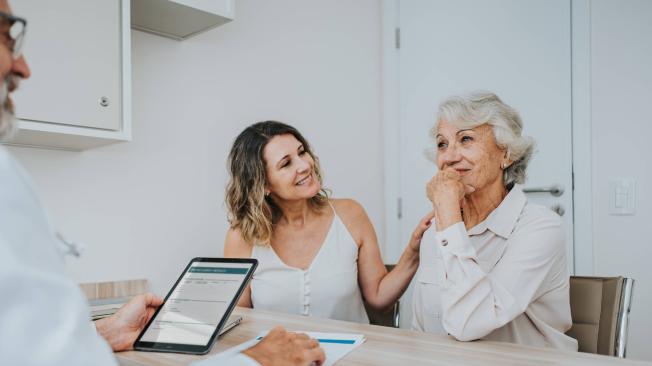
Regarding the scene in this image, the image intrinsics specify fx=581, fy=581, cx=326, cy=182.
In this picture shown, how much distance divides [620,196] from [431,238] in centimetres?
113

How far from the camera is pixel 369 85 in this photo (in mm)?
3340

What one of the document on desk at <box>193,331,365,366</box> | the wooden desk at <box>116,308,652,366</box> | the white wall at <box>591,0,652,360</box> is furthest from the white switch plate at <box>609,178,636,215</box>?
the document on desk at <box>193,331,365,366</box>

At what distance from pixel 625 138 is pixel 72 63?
7.15 ft

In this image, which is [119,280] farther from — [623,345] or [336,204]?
[623,345]

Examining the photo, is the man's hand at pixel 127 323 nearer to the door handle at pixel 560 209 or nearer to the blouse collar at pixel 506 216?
the blouse collar at pixel 506 216

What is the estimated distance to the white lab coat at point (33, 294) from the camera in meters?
0.51

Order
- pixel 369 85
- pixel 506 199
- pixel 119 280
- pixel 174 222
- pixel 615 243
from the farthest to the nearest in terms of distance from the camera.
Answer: pixel 369 85 < pixel 615 243 < pixel 174 222 < pixel 119 280 < pixel 506 199

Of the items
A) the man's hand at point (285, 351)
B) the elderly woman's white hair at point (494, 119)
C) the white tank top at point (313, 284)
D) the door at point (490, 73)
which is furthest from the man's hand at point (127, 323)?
the door at point (490, 73)

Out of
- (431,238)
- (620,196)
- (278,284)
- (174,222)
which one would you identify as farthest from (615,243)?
(174,222)

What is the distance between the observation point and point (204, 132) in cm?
250

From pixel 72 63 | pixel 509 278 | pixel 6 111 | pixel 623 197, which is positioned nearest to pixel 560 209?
pixel 623 197

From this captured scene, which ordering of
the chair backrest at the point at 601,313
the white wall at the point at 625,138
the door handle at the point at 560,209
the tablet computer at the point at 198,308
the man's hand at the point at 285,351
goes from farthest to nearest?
the door handle at the point at 560,209, the white wall at the point at 625,138, the chair backrest at the point at 601,313, the tablet computer at the point at 198,308, the man's hand at the point at 285,351

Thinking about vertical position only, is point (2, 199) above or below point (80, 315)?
above

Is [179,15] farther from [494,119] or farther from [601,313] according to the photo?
[601,313]
